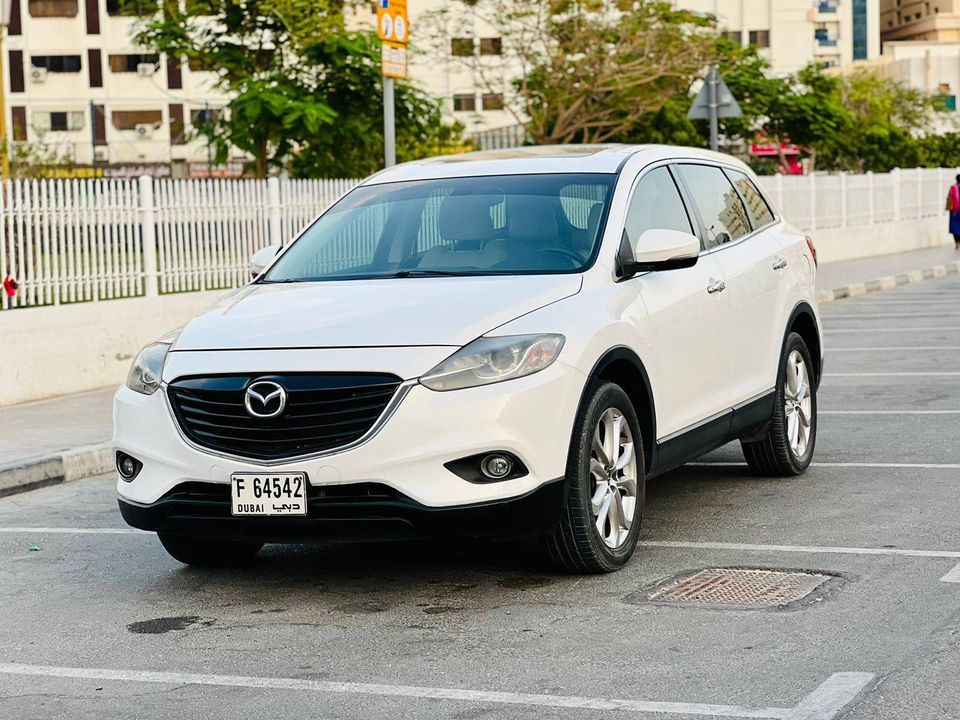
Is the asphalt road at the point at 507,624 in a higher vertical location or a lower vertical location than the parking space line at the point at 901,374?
higher

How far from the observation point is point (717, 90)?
76.9 ft

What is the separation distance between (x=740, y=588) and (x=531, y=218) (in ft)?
6.27

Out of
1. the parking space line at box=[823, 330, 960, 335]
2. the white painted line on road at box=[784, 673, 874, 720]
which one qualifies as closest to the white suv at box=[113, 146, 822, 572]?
the white painted line on road at box=[784, 673, 874, 720]

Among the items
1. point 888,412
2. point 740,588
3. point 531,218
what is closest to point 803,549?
point 740,588

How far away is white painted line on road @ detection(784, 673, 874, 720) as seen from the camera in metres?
4.51

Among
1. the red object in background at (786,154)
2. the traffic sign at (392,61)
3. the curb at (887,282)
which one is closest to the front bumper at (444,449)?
the traffic sign at (392,61)

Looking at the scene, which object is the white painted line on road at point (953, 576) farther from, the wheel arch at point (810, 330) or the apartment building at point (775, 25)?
the apartment building at point (775, 25)

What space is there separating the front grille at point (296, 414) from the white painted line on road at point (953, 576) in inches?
87.9

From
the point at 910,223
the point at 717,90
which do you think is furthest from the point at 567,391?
the point at 910,223

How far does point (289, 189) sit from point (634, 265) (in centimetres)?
1001

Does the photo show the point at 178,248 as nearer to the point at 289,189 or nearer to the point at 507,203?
the point at 289,189

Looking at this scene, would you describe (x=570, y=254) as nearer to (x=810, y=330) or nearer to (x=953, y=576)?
(x=953, y=576)

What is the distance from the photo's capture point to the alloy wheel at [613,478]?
6363 millimetres

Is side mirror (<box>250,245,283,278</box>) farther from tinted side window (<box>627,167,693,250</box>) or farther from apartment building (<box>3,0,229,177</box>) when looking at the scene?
apartment building (<box>3,0,229,177</box>)
